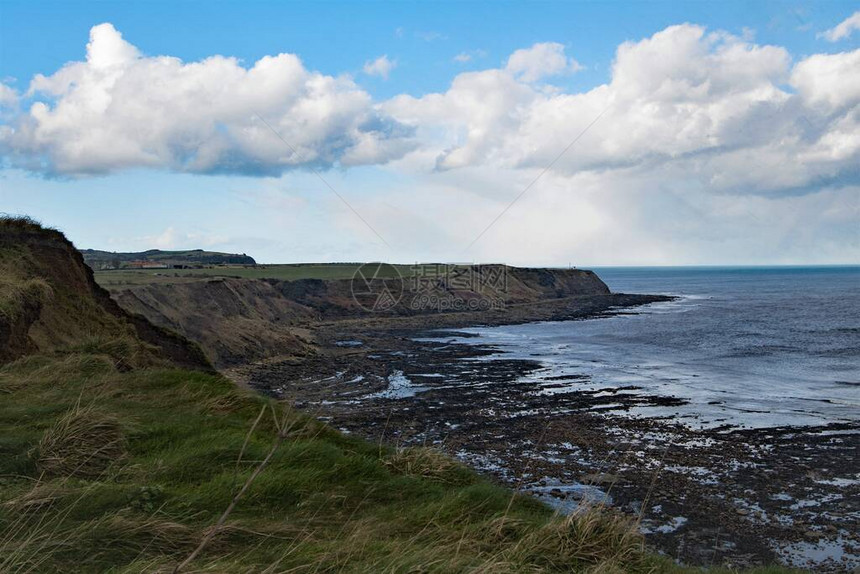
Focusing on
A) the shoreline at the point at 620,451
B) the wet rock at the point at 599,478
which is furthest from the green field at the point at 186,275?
the wet rock at the point at 599,478

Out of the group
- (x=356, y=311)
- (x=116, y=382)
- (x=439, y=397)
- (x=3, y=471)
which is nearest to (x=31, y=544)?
(x=3, y=471)

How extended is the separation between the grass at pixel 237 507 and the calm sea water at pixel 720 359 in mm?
18742

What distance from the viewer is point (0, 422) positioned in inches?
296

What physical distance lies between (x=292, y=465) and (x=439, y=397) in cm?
2067

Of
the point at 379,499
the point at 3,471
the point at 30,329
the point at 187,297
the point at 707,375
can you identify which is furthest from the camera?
the point at 187,297

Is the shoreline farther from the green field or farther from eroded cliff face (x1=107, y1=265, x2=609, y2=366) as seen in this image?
the green field

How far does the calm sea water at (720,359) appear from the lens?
2531cm

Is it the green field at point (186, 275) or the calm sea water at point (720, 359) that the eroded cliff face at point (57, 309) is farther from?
the green field at point (186, 275)

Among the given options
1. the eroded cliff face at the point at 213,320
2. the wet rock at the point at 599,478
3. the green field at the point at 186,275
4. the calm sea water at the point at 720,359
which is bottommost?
the calm sea water at the point at 720,359

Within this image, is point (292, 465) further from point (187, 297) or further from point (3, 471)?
point (187, 297)

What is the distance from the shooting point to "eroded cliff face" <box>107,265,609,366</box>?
131ft

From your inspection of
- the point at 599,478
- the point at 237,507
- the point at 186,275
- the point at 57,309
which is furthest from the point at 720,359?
the point at 186,275

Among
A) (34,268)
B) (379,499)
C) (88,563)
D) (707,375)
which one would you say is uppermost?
(34,268)

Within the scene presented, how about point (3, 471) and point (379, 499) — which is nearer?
point (3, 471)
